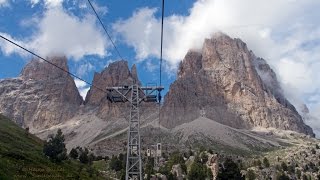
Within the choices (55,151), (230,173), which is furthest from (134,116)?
(55,151)

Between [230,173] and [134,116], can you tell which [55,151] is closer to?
[230,173]

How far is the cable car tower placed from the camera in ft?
121

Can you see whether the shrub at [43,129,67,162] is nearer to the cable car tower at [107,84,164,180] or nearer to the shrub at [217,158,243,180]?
the shrub at [217,158,243,180]

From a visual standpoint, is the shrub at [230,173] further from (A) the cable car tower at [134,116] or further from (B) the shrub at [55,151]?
(A) the cable car tower at [134,116]

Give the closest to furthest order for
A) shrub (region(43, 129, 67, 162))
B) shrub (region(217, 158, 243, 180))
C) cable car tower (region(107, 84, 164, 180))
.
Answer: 1. cable car tower (region(107, 84, 164, 180))
2. shrub (region(217, 158, 243, 180))
3. shrub (region(43, 129, 67, 162))

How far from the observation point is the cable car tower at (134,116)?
3703 cm

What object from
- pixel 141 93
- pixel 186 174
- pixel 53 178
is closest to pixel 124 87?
pixel 141 93

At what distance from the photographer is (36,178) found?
62.9 meters

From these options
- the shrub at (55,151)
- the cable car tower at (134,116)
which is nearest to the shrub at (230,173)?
the shrub at (55,151)

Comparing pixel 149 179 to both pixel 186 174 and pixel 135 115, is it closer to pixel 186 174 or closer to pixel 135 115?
pixel 186 174

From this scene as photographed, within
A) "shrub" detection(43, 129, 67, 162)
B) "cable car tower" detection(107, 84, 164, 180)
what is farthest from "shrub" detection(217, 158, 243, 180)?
"cable car tower" detection(107, 84, 164, 180)

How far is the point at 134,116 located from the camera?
38.5 m

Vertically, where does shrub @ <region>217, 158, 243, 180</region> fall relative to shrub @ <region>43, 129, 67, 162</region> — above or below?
below

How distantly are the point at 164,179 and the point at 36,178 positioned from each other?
11031 cm
